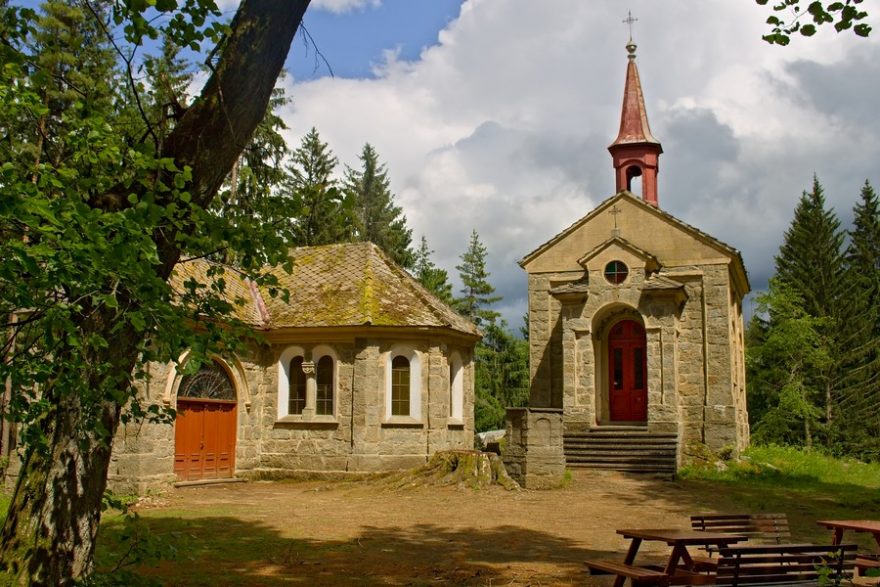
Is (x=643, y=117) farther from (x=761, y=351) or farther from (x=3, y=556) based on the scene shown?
(x=3, y=556)

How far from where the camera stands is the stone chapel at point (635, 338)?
2098 centimetres

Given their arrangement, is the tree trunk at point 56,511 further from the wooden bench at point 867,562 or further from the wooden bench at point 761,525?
the wooden bench at point 867,562

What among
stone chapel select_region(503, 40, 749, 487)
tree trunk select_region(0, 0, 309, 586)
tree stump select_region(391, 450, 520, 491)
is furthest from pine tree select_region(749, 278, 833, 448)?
tree trunk select_region(0, 0, 309, 586)

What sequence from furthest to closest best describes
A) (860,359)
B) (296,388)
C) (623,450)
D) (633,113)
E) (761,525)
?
(860,359), (633,113), (296,388), (623,450), (761,525)

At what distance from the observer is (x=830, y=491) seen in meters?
17.7

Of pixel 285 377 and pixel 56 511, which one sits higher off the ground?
pixel 285 377

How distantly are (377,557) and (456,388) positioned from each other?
1211 cm

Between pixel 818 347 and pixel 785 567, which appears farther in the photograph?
pixel 818 347

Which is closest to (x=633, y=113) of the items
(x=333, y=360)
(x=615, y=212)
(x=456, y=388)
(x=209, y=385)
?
(x=615, y=212)

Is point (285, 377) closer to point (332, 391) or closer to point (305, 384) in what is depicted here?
point (305, 384)

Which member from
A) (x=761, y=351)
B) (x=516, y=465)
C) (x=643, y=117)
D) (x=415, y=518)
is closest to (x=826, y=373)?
(x=761, y=351)

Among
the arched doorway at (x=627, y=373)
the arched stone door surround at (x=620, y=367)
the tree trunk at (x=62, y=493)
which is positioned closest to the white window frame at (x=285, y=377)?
the arched stone door surround at (x=620, y=367)

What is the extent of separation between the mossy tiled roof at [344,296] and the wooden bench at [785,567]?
44.6ft

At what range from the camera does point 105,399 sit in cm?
531
